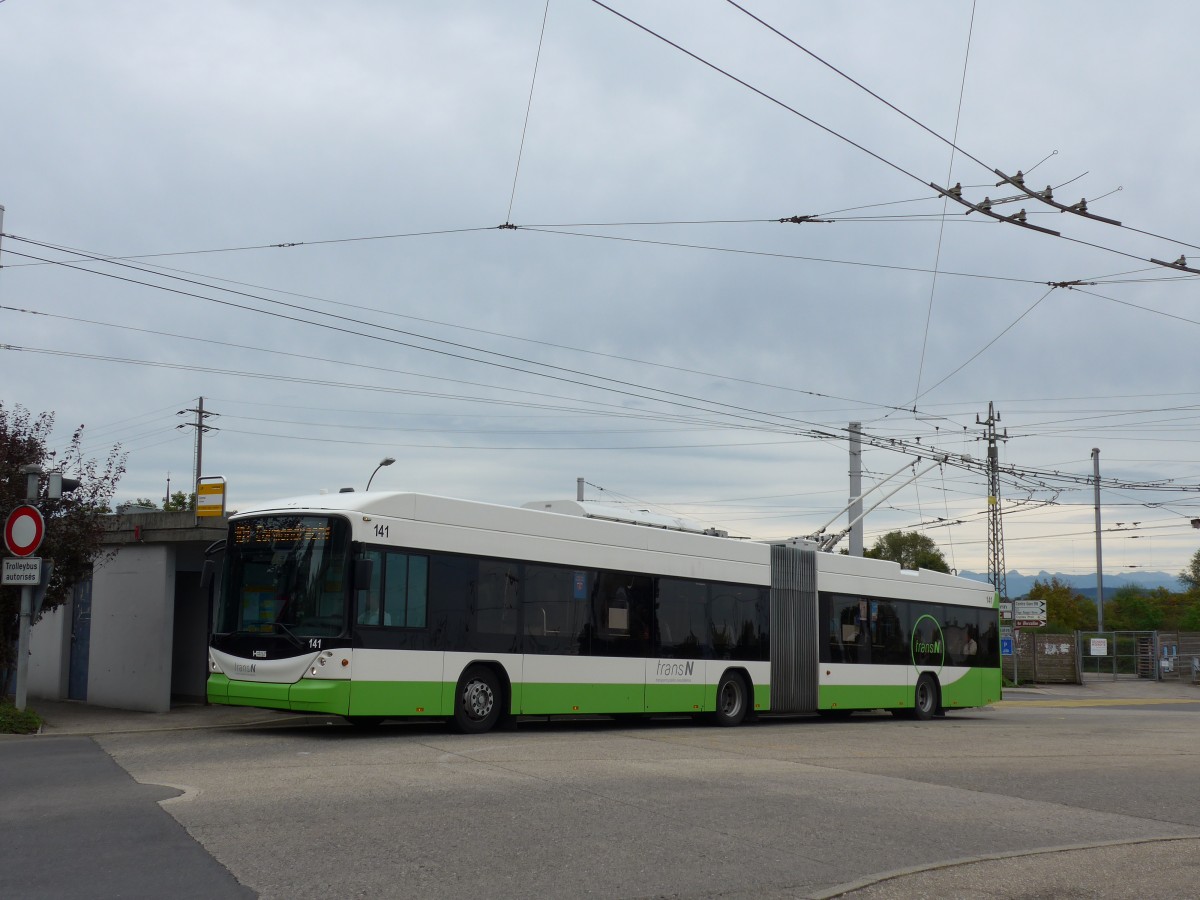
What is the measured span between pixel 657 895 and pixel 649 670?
38.7 ft

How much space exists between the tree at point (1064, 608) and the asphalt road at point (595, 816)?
74291 mm

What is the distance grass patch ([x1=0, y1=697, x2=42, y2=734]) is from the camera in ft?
51.6

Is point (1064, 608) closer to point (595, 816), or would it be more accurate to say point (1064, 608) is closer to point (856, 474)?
point (856, 474)

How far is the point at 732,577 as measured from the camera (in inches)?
806

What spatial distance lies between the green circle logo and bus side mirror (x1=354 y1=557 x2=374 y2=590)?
13.5 m

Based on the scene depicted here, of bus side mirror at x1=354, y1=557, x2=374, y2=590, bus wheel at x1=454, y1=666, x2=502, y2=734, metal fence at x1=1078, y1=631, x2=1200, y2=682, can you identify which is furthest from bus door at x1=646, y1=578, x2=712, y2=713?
metal fence at x1=1078, y1=631, x2=1200, y2=682

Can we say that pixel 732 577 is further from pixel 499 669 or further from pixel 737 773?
pixel 737 773

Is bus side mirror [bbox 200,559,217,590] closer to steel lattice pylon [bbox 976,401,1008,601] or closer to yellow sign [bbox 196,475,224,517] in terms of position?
yellow sign [bbox 196,475,224,517]

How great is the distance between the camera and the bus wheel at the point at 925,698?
81.3ft

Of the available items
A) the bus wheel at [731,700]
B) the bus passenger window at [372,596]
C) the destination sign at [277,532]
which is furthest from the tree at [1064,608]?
the destination sign at [277,532]

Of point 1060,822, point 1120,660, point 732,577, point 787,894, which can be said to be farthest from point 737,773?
point 1120,660

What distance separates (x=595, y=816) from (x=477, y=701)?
7.01 m

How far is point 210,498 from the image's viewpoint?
22.0 metres

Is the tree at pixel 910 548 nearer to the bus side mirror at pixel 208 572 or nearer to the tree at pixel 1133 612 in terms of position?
the tree at pixel 1133 612
